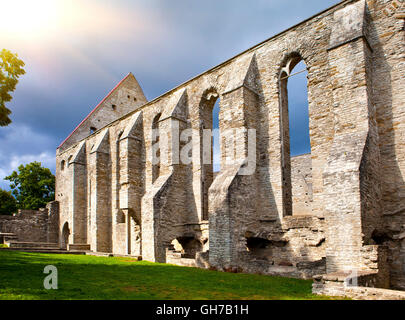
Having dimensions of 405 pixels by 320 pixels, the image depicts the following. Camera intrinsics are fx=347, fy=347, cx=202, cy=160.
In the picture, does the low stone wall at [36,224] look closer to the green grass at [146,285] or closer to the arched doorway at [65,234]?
the arched doorway at [65,234]

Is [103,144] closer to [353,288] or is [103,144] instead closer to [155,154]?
[155,154]

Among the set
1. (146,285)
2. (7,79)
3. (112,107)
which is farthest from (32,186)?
(146,285)

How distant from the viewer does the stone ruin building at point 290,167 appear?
28.7ft

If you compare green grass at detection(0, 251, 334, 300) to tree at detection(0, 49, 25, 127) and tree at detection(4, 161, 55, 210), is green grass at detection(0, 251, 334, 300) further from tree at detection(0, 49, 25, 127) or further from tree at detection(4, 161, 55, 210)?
tree at detection(4, 161, 55, 210)

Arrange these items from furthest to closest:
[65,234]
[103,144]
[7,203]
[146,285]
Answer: [7,203]
[65,234]
[103,144]
[146,285]

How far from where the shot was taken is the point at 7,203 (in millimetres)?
34281

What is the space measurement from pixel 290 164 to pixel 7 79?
960 centimetres

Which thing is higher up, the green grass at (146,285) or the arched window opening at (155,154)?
the arched window opening at (155,154)

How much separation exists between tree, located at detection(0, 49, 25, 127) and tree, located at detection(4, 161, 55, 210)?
2583cm

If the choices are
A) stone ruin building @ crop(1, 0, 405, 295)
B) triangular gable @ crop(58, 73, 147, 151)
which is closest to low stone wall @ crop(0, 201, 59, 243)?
triangular gable @ crop(58, 73, 147, 151)

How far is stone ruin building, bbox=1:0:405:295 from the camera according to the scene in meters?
8.76

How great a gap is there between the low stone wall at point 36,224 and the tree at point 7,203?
893cm

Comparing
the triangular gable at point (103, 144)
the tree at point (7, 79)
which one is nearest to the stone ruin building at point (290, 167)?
the triangular gable at point (103, 144)
